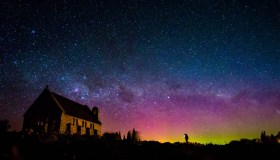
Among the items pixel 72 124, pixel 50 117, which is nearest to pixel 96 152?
pixel 50 117

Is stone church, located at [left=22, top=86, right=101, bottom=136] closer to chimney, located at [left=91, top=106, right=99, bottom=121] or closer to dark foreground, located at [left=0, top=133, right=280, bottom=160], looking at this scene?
chimney, located at [left=91, top=106, right=99, bottom=121]

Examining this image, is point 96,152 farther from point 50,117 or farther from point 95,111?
point 95,111

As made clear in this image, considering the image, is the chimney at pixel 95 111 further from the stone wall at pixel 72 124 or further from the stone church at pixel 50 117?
the stone church at pixel 50 117

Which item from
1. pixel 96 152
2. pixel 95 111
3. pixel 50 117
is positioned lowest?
pixel 96 152

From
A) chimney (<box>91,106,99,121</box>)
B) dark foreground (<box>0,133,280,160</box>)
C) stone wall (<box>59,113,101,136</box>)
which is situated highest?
chimney (<box>91,106,99,121</box>)

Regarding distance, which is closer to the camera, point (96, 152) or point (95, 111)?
point (96, 152)

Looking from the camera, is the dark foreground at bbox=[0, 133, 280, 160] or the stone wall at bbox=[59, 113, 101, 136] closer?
the dark foreground at bbox=[0, 133, 280, 160]

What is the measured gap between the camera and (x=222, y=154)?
19.8 m

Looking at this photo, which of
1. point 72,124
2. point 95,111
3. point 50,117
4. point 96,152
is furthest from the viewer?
point 95,111

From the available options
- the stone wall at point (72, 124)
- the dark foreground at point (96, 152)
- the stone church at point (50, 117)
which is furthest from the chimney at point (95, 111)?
the dark foreground at point (96, 152)

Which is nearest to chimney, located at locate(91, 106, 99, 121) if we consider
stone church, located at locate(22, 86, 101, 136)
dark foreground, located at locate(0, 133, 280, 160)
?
stone church, located at locate(22, 86, 101, 136)

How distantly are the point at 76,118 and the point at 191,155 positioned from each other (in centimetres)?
3859

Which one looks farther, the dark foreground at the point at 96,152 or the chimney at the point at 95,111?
the chimney at the point at 95,111

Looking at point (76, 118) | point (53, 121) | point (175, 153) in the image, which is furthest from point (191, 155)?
point (76, 118)
